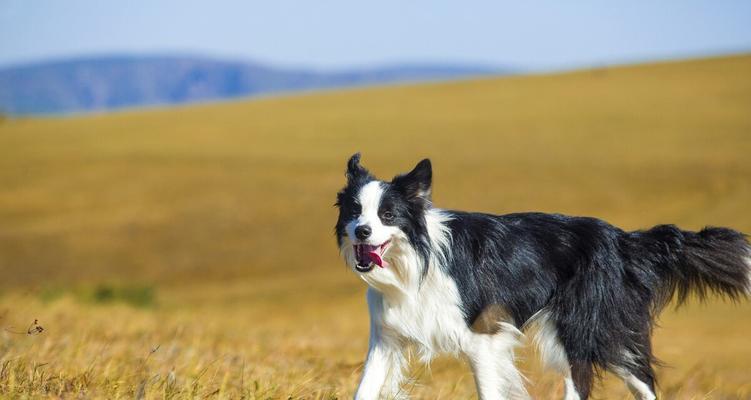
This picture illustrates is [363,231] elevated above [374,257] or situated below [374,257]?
above

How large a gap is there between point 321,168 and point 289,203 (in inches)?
192

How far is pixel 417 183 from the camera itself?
6176 mm

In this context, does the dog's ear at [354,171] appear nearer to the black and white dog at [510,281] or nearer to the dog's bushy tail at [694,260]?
the black and white dog at [510,281]

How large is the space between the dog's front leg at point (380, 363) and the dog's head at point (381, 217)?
370 mm

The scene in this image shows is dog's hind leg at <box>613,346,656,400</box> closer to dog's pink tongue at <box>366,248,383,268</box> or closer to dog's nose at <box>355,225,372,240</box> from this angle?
dog's pink tongue at <box>366,248,383,268</box>

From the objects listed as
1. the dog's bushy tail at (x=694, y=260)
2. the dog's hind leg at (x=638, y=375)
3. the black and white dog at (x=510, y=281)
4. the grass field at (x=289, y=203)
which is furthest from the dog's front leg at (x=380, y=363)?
the dog's bushy tail at (x=694, y=260)

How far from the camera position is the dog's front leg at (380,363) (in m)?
6.08

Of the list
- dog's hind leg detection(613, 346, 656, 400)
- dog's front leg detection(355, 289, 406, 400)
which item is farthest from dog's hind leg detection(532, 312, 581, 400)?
dog's front leg detection(355, 289, 406, 400)

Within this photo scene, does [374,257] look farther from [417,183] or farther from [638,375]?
[638,375]

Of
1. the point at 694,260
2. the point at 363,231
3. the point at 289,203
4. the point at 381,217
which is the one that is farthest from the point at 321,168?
the point at 363,231

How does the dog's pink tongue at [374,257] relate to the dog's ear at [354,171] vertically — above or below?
below

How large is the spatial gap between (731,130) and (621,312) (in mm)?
39700

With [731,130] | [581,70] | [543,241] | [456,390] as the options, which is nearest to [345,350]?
[456,390]

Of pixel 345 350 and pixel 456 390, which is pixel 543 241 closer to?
pixel 456 390
